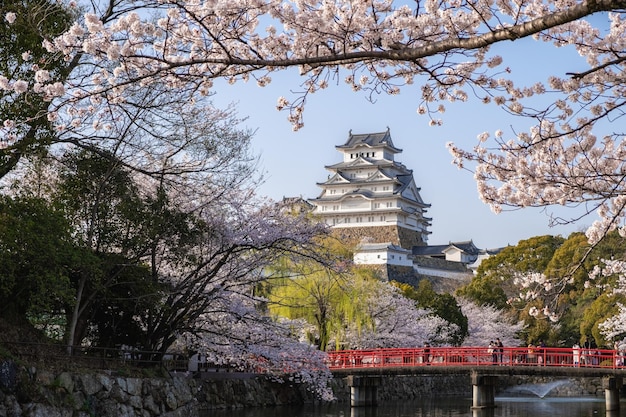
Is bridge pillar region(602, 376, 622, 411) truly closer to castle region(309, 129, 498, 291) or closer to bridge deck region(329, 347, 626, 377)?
bridge deck region(329, 347, 626, 377)

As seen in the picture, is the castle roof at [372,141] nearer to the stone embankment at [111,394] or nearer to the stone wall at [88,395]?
the stone embankment at [111,394]

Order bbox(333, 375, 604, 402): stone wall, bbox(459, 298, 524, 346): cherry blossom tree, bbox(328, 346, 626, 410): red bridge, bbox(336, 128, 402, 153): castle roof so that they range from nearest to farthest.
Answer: bbox(328, 346, 626, 410): red bridge < bbox(333, 375, 604, 402): stone wall < bbox(459, 298, 524, 346): cherry blossom tree < bbox(336, 128, 402, 153): castle roof

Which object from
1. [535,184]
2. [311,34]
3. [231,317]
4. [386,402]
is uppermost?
[311,34]

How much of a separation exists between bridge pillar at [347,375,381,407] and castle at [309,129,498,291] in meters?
24.0

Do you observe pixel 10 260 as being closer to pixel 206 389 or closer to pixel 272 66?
pixel 272 66

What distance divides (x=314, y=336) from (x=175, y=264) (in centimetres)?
1259

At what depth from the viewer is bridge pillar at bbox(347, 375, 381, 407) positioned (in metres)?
22.5

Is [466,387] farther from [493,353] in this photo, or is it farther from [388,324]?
[493,353]

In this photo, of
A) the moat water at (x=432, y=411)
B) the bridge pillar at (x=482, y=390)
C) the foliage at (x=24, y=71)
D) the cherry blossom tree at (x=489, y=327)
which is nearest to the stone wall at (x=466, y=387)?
the cherry blossom tree at (x=489, y=327)

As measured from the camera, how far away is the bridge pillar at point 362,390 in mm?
22516

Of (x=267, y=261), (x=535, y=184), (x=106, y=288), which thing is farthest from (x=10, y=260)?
(x=535, y=184)

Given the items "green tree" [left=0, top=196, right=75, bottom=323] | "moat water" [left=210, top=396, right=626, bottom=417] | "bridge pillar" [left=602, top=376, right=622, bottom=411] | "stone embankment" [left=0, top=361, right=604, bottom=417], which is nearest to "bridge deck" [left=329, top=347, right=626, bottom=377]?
"bridge pillar" [left=602, top=376, right=622, bottom=411]

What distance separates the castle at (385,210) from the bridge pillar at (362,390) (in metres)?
24.0

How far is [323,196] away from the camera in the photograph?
53.7 meters
